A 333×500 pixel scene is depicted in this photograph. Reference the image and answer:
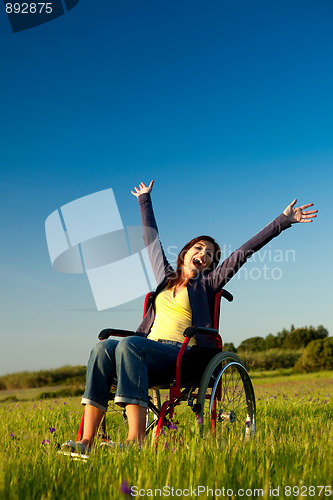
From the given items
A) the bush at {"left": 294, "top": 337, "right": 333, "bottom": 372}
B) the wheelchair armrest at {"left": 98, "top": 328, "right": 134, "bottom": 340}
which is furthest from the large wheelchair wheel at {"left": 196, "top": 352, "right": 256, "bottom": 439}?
the bush at {"left": 294, "top": 337, "right": 333, "bottom": 372}

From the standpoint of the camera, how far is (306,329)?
21.9 meters

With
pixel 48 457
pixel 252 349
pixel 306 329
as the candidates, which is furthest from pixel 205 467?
pixel 306 329

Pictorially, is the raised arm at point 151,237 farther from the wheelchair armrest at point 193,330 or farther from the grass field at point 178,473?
the grass field at point 178,473

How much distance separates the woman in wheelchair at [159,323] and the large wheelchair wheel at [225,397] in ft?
0.72

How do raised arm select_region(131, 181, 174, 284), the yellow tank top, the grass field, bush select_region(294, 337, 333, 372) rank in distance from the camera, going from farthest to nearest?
bush select_region(294, 337, 333, 372) < raised arm select_region(131, 181, 174, 284) < the yellow tank top < the grass field

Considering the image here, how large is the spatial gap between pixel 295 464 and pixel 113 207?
4.37 metres

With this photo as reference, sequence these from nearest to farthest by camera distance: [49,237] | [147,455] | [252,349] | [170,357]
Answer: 1. [147,455]
2. [170,357]
3. [49,237]
4. [252,349]

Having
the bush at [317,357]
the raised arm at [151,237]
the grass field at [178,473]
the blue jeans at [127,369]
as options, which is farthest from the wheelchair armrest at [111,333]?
the bush at [317,357]

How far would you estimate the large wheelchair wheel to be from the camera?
295 cm

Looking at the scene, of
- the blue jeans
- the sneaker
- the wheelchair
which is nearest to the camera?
the sneaker

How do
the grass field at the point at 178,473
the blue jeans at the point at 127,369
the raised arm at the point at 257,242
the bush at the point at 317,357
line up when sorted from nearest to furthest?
1. the grass field at the point at 178,473
2. the blue jeans at the point at 127,369
3. the raised arm at the point at 257,242
4. the bush at the point at 317,357

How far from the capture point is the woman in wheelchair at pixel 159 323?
277 cm

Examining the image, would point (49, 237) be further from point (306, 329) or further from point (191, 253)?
point (306, 329)

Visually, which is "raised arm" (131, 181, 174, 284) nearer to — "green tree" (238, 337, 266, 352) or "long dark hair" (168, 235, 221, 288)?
"long dark hair" (168, 235, 221, 288)
